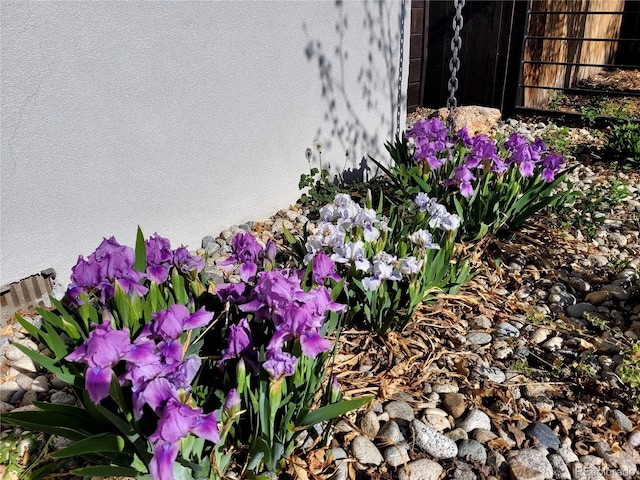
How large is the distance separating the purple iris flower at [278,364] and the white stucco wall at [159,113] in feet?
4.56

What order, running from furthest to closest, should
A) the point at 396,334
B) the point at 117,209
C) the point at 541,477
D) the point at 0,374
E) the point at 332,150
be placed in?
the point at 332,150
the point at 117,209
the point at 396,334
the point at 0,374
the point at 541,477

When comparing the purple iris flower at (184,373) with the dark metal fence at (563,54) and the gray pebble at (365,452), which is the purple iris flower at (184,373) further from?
the dark metal fence at (563,54)

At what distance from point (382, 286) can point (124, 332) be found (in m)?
1.02

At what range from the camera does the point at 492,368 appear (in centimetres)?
208

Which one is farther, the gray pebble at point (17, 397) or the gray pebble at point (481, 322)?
the gray pebble at point (481, 322)

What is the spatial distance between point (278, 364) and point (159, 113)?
1640mm

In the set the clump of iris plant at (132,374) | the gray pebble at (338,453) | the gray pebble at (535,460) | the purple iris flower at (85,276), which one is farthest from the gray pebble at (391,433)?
the purple iris flower at (85,276)

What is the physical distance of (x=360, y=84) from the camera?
3838 mm

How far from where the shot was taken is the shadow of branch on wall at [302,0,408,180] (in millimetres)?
3523

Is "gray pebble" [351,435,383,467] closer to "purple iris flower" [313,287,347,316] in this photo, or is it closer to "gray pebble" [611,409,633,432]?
"purple iris flower" [313,287,347,316]

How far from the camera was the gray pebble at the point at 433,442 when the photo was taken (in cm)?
167

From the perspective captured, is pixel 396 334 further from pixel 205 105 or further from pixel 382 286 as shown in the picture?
pixel 205 105

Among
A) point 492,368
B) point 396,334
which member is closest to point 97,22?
point 396,334

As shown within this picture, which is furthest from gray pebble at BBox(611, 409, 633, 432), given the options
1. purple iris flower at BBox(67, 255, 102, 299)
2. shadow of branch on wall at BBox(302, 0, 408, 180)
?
shadow of branch on wall at BBox(302, 0, 408, 180)
